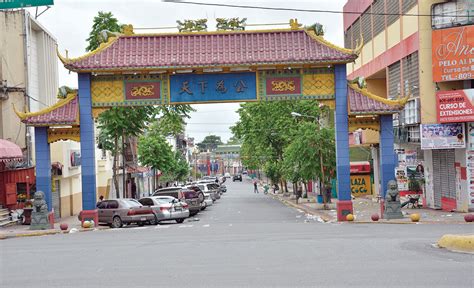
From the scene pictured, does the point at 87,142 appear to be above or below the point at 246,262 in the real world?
above

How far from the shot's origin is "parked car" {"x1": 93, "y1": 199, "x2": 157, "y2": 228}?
104 ft

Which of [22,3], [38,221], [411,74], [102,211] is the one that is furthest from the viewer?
[411,74]

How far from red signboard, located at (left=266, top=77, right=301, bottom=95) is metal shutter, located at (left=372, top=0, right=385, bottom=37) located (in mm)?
14371

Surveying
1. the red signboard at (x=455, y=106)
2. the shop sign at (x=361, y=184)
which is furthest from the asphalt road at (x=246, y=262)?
the shop sign at (x=361, y=184)

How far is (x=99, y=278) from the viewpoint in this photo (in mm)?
13031

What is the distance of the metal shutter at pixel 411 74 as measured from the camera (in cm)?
3425

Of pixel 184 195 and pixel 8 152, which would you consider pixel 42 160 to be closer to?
pixel 8 152

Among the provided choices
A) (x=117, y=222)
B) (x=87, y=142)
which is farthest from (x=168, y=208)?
(x=87, y=142)

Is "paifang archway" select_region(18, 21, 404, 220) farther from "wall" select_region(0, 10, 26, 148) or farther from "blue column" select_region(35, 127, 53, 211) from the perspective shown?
"wall" select_region(0, 10, 26, 148)

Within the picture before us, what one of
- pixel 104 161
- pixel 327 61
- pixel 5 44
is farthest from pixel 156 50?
pixel 104 161

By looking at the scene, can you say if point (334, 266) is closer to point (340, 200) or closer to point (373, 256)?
point (373, 256)

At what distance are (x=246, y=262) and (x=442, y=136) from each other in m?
19.9

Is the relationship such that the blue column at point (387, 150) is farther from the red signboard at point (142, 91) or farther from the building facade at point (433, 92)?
the red signboard at point (142, 91)

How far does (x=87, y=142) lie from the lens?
29328 millimetres
